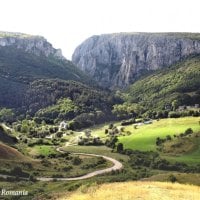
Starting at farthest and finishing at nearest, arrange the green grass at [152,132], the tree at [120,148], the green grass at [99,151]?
the green grass at [152,132]
the tree at [120,148]
the green grass at [99,151]

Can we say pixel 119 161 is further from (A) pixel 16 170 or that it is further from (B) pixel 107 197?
(B) pixel 107 197

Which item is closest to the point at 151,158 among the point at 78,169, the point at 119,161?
the point at 119,161

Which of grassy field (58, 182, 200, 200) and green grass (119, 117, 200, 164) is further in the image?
green grass (119, 117, 200, 164)

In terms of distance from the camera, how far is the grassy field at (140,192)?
121ft

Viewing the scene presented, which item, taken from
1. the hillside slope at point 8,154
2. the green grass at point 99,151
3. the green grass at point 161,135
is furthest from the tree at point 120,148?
the hillside slope at point 8,154

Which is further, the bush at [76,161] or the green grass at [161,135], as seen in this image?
the green grass at [161,135]

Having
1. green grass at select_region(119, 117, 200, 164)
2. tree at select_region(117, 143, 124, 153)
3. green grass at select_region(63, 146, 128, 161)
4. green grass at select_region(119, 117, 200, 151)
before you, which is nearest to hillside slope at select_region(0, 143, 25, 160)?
green grass at select_region(63, 146, 128, 161)

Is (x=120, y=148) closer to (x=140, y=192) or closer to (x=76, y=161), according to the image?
(x=76, y=161)

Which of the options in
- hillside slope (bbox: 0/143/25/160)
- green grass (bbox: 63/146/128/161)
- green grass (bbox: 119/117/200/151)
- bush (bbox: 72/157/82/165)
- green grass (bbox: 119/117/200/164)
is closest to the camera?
hillside slope (bbox: 0/143/25/160)

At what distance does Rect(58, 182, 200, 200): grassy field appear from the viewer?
121 ft

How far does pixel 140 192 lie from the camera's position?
37.9 m

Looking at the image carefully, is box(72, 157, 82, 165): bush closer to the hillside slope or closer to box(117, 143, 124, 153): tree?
the hillside slope

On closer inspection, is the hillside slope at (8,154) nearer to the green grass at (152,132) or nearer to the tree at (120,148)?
the tree at (120,148)

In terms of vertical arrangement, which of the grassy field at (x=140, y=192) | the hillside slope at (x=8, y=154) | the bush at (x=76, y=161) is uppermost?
the grassy field at (x=140, y=192)
